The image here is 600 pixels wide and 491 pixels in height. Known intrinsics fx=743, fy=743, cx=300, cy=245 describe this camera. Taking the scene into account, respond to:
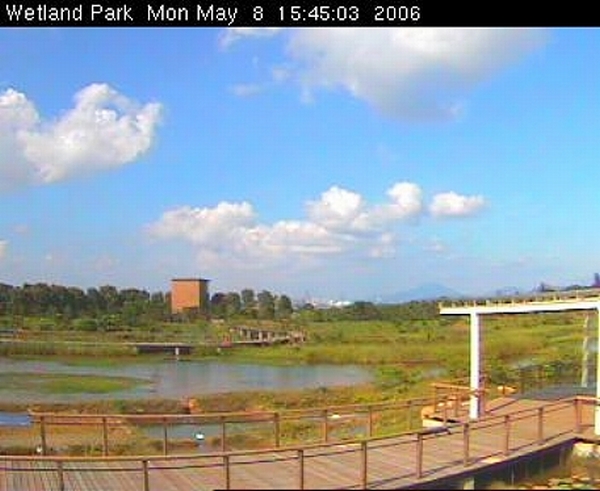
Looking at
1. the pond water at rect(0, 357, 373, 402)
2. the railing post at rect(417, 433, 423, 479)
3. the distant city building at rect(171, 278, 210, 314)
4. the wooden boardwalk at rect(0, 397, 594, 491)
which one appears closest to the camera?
the wooden boardwalk at rect(0, 397, 594, 491)

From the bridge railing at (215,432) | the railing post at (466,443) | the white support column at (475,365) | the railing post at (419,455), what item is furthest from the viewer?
the bridge railing at (215,432)

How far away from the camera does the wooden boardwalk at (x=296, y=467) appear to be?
36.1 ft

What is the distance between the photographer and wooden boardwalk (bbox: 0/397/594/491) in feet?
36.1

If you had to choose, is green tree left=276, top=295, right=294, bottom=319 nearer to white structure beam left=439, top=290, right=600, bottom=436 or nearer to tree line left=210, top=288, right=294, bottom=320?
tree line left=210, top=288, right=294, bottom=320

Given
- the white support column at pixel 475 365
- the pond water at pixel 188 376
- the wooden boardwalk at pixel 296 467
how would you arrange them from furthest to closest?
1. the pond water at pixel 188 376
2. the white support column at pixel 475 365
3. the wooden boardwalk at pixel 296 467

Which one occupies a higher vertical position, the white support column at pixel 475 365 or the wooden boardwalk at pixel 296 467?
the white support column at pixel 475 365

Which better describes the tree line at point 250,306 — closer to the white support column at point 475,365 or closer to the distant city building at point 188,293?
the distant city building at point 188,293

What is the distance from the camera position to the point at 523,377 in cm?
2509

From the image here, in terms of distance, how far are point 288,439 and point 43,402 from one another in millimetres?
17566

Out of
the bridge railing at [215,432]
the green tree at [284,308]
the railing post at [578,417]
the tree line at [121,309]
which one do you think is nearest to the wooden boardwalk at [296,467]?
the railing post at [578,417]

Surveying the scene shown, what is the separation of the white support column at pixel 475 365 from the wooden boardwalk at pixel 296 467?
2.30 m

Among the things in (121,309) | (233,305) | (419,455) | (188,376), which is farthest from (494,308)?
(233,305)

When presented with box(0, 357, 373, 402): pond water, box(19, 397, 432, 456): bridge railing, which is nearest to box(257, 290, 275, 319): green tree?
box(0, 357, 373, 402): pond water

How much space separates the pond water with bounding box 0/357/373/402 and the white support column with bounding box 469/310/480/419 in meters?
22.2
